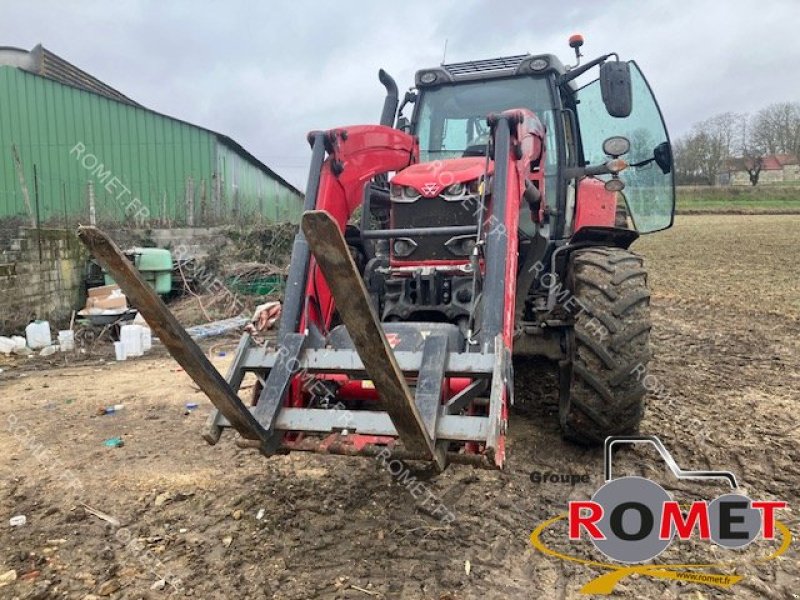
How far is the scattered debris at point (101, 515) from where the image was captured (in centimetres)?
338

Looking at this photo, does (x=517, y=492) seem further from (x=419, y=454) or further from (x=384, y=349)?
(x=384, y=349)

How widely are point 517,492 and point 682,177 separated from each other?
46.2 metres

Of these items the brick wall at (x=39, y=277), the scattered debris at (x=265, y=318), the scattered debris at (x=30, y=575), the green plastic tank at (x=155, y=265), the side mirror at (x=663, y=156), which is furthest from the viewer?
the green plastic tank at (x=155, y=265)

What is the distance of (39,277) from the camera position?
865cm

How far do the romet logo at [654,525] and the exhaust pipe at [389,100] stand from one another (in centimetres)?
299

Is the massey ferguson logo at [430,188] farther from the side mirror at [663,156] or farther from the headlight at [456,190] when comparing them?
the side mirror at [663,156]

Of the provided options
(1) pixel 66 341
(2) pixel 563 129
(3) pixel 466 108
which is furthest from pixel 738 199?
(1) pixel 66 341

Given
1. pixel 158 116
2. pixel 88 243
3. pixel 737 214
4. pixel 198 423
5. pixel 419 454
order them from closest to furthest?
pixel 88 243 → pixel 419 454 → pixel 198 423 → pixel 158 116 → pixel 737 214

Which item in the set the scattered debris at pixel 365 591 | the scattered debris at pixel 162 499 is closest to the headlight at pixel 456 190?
the scattered debris at pixel 365 591

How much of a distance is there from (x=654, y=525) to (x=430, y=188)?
209 cm

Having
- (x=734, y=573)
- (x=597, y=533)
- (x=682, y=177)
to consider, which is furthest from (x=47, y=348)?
(x=682, y=177)

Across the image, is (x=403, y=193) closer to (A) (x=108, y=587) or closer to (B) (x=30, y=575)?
(A) (x=108, y=587)

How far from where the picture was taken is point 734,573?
9.02 feet

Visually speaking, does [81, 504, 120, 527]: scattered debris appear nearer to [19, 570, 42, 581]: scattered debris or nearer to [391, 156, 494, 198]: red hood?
[19, 570, 42, 581]: scattered debris
